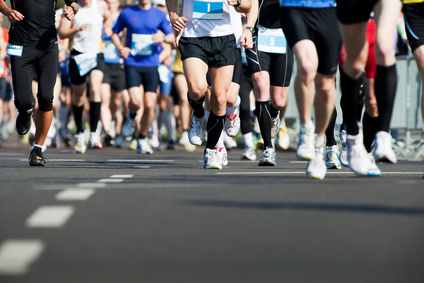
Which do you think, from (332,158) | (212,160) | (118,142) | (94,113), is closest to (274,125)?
(332,158)

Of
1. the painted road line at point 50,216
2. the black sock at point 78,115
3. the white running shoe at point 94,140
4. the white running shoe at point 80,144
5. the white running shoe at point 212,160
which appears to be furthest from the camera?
the white running shoe at point 94,140

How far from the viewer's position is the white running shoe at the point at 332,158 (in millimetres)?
9469

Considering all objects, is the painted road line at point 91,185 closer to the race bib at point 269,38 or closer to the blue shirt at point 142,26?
the race bib at point 269,38

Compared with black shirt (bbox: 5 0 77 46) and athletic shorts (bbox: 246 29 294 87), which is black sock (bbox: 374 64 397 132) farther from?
black shirt (bbox: 5 0 77 46)

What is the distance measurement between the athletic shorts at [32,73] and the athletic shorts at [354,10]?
384 cm

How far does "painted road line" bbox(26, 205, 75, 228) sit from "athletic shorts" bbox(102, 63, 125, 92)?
42.3 ft

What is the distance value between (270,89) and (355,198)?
16.8 feet

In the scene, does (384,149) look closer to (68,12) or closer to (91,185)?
(91,185)

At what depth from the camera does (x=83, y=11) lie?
582 inches

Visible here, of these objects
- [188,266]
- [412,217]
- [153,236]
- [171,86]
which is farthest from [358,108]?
[171,86]

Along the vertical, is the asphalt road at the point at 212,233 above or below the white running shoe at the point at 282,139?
above

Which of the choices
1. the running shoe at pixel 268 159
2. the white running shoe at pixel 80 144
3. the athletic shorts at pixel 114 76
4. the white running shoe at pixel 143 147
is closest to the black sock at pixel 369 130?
the running shoe at pixel 268 159

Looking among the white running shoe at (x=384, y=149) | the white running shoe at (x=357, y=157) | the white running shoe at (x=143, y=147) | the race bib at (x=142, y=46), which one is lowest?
the white running shoe at (x=143, y=147)

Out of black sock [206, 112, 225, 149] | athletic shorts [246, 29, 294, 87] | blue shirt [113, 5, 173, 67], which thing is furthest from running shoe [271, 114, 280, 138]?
blue shirt [113, 5, 173, 67]
